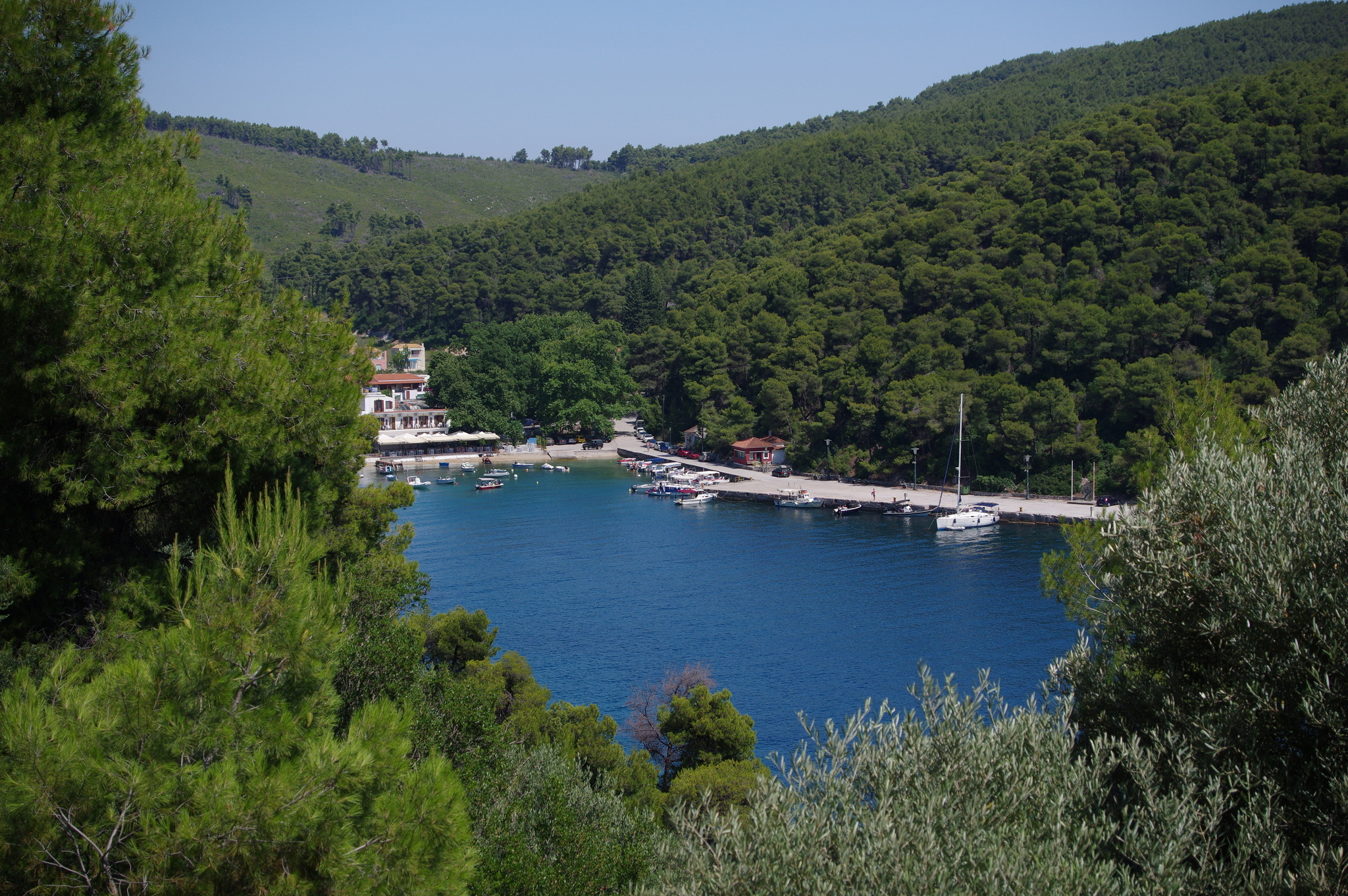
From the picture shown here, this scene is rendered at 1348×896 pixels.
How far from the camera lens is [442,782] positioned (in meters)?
3.94

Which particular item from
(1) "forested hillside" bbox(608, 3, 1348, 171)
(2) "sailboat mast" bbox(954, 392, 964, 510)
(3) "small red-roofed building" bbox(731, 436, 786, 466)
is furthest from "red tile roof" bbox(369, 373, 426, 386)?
(1) "forested hillside" bbox(608, 3, 1348, 171)

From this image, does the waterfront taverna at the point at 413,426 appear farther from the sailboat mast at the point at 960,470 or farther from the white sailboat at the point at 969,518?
the white sailboat at the point at 969,518

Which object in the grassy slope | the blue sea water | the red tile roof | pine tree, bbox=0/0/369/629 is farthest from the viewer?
the grassy slope

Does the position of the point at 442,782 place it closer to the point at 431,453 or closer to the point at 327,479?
the point at 327,479

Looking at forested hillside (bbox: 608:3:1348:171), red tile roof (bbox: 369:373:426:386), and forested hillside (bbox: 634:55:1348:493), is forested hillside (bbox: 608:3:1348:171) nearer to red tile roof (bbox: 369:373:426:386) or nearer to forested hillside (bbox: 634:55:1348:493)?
forested hillside (bbox: 634:55:1348:493)

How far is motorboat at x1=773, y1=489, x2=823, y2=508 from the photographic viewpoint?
37872 mm

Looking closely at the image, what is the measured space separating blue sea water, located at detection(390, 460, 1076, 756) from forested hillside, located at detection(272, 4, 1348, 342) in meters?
36.7

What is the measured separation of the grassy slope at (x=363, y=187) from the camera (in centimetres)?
9925

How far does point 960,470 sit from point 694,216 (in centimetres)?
4568

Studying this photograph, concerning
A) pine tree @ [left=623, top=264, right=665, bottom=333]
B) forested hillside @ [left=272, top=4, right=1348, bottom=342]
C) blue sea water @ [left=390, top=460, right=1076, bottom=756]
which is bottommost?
blue sea water @ [left=390, top=460, right=1076, bottom=756]

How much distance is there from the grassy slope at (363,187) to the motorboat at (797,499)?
6780 centimetres

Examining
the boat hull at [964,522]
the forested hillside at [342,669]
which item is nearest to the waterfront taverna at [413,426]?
the boat hull at [964,522]

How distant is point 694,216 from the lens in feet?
255

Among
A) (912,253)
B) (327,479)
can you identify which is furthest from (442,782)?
(912,253)
